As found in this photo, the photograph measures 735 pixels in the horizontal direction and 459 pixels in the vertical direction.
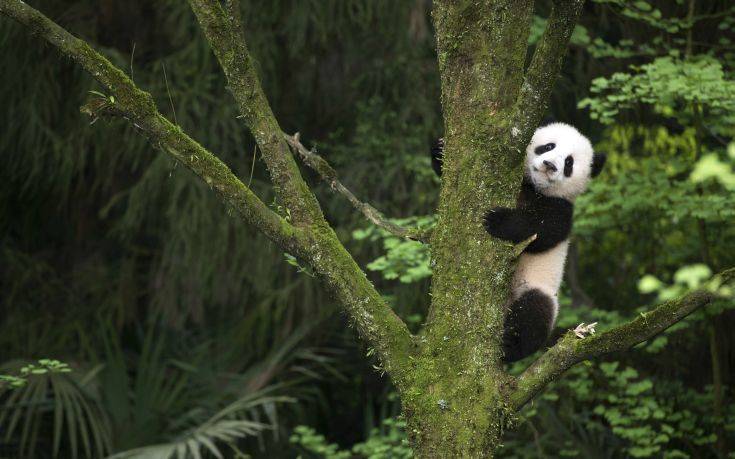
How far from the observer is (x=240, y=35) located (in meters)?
2.62

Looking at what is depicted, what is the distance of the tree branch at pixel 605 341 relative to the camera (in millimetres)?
2229

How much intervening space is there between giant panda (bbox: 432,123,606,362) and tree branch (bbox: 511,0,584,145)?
883 millimetres

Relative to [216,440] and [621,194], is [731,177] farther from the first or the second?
[216,440]

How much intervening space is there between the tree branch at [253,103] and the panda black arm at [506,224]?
56 centimetres

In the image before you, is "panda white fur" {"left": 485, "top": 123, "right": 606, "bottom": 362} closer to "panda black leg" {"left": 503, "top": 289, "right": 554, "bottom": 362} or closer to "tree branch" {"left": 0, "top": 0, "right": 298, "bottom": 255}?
"panda black leg" {"left": 503, "top": 289, "right": 554, "bottom": 362}

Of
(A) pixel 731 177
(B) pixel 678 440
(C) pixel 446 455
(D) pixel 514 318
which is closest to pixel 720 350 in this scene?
(B) pixel 678 440

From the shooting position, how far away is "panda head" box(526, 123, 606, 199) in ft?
11.5

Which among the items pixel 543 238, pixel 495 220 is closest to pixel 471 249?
pixel 495 220

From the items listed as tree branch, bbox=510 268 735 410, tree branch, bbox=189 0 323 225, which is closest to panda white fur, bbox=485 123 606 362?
tree branch, bbox=510 268 735 410

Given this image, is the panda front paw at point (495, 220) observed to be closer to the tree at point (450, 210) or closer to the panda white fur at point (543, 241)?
the tree at point (450, 210)

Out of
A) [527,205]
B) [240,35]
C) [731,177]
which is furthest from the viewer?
[527,205]

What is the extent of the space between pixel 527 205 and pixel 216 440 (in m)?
2.95

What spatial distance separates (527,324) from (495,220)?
116 cm

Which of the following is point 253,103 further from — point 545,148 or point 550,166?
point 545,148
